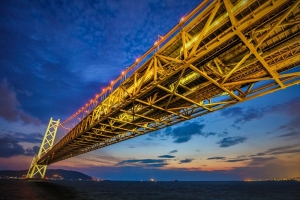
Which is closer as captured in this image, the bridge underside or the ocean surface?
the bridge underside

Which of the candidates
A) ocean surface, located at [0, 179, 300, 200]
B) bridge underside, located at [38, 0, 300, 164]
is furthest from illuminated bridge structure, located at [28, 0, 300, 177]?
ocean surface, located at [0, 179, 300, 200]

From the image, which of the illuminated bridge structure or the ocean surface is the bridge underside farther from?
the ocean surface

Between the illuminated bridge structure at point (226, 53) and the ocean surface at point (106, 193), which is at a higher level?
the illuminated bridge structure at point (226, 53)

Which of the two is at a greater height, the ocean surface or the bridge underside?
the bridge underside

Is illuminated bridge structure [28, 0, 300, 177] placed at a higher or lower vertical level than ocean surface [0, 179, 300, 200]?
higher

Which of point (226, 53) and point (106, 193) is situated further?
point (106, 193)

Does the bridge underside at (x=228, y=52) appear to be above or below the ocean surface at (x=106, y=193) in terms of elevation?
above

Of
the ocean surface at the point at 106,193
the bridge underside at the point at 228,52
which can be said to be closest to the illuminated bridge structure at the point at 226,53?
the bridge underside at the point at 228,52

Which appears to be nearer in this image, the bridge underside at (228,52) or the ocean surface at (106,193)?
the bridge underside at (228,52)

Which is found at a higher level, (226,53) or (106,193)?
(226,53)

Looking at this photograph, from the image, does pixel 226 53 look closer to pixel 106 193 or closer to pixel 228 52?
pixel 228 52

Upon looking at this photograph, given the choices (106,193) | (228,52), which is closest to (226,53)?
(228,52)

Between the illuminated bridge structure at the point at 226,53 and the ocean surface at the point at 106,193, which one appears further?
the ocean surface at the point at 106,193

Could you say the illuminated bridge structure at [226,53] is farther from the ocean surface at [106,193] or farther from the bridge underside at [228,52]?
the ocean surface at [106,193]
